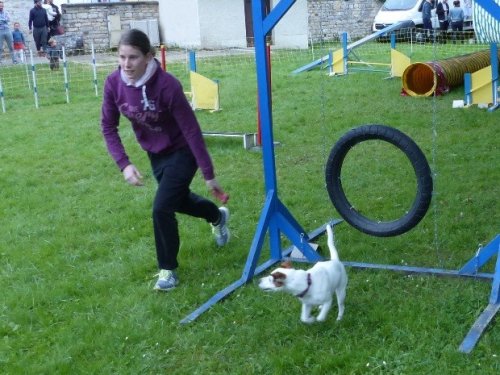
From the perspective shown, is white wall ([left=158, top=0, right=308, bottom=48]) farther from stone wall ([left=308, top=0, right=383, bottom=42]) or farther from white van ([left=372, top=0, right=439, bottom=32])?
white van ([left=372, top=0, right=439, bottom=32])

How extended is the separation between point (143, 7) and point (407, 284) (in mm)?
22578

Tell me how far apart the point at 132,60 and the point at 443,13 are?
21.9 m

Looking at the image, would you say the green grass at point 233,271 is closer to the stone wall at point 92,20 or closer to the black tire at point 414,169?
the black tire at point 414,169

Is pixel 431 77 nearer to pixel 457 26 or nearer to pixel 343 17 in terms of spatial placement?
pixel 457 26

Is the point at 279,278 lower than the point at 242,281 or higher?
higher

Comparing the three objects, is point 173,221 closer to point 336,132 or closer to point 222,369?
point 222,369

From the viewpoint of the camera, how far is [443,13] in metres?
23.9

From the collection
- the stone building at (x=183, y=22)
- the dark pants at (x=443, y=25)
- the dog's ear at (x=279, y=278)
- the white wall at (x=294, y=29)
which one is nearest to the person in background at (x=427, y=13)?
the dark pants at (x=443, y=25)

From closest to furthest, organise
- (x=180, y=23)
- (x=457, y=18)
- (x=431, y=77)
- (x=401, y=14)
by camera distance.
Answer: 1. (x=431, y=77)
2. (x=457, y=18)
3. (x=180, y=23)
4. (x=401, y=14)

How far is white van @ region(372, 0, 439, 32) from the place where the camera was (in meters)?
24.2

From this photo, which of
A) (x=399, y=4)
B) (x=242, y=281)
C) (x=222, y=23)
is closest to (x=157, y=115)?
(x=242, y=281)

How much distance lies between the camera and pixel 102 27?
23859mm

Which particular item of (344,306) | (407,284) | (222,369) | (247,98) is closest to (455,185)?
(407,284)

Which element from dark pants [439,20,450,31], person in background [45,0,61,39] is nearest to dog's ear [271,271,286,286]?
person in background [45,0,61,39]
